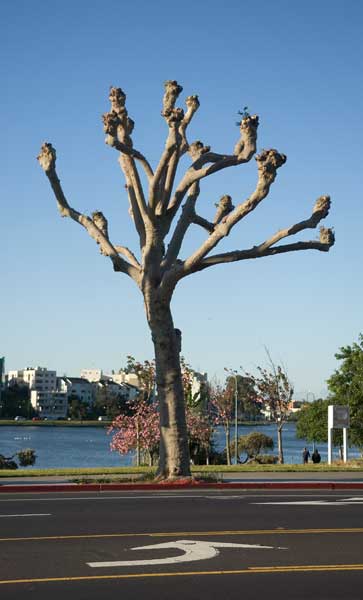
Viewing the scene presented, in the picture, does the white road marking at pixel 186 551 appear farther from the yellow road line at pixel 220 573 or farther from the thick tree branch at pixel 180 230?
the thick tree branch at pixel 180 230

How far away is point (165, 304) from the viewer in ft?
78.9

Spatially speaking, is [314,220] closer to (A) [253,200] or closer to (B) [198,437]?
(A) [253,200]

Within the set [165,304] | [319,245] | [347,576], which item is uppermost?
[319,245]

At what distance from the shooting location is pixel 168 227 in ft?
81.5

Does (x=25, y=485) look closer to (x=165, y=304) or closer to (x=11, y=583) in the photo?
(x=165, y=304)

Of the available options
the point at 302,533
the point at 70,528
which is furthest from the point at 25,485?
the point at 302,533

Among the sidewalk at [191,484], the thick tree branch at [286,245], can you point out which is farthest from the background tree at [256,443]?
the thick tree branch at [286,245]

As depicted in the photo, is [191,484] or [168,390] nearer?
[191,484]

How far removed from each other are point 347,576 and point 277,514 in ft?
19.5

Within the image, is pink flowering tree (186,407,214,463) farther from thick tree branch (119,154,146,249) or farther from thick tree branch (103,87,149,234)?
thick tree branch (103,87,149,234)

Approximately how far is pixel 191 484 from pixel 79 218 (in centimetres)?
715

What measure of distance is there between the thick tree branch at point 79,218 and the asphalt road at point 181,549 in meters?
7.62

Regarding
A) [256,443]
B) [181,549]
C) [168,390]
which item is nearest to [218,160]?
[168,390]

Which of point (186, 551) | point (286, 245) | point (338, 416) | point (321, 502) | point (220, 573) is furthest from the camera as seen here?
point (338, 416)
